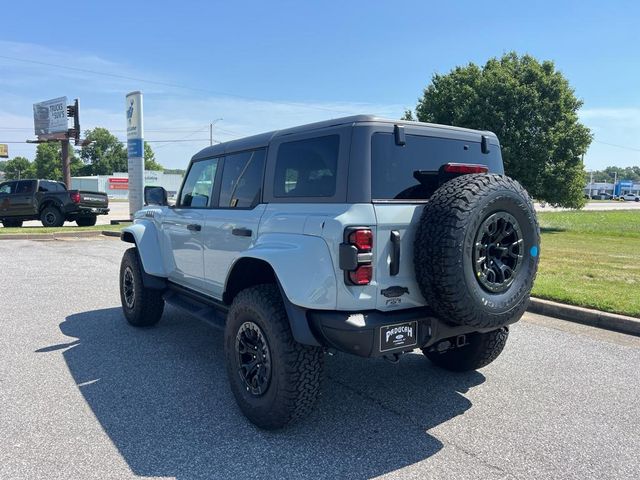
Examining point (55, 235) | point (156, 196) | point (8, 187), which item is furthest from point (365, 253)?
point (8, 187)

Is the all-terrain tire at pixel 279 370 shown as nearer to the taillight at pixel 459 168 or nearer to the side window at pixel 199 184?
the taillight at pixel 459 168

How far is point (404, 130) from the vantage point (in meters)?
3.24

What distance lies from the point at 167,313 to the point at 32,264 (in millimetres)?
5431

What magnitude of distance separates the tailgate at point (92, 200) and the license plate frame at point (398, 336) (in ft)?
60.0

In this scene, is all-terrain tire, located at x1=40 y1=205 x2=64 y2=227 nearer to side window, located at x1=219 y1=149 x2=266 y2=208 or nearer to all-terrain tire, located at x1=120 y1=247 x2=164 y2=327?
all-terrain tire, located at x1=120 y1=247 x2=164 y2=327

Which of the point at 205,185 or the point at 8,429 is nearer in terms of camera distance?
the point at 8,429

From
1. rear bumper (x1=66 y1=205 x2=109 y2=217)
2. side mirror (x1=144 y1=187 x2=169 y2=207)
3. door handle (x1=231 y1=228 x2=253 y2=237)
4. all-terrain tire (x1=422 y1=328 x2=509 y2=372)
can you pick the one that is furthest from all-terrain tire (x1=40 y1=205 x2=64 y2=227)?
all-terrain tire (x1=422 y1=328 x2=509 y2=372)

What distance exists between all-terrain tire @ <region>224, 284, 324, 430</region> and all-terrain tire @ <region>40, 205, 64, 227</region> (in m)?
18.1

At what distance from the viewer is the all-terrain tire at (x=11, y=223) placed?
63.0ft

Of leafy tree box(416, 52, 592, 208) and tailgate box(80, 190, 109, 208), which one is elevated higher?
leafy tree box(416, 52, 592, 208)

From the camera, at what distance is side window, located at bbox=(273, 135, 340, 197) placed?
3.17 meters

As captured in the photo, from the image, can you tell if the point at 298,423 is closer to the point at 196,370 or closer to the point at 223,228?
the point at 196,370

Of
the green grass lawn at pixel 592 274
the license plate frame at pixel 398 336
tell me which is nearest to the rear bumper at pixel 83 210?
the green grass lawn at pixel 592 274

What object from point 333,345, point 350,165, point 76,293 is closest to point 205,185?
point 350,165
